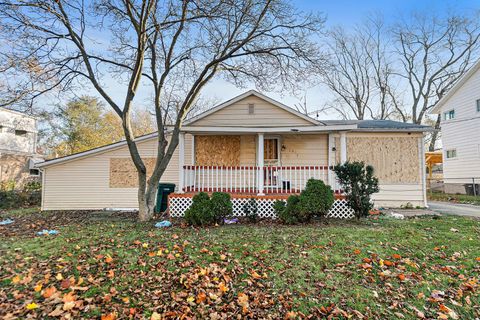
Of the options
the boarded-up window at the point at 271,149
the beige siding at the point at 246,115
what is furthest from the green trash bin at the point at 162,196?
the boarded-up window at the point at 271,149

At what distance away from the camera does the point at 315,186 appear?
6660mm

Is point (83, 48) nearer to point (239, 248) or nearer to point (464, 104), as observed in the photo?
point (239, 248)

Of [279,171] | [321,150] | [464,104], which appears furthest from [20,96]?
[464,104]

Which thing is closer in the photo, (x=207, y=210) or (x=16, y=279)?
(x=16, y=279)

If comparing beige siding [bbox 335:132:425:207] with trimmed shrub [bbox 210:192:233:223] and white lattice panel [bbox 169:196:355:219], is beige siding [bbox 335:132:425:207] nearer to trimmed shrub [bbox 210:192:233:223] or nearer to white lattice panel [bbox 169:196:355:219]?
white lattice panel [bbox 169:196:355:219]

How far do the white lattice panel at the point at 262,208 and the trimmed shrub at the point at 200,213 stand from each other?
159 cm

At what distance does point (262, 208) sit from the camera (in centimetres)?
806

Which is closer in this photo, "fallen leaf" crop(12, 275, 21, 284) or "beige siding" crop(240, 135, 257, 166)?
"fallen leaf" crop(12, 275, 21, 284)

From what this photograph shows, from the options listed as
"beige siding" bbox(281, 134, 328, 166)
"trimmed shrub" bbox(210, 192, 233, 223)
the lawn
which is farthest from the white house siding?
"trimmed shrub" bbox(210, 192, 233, 223)

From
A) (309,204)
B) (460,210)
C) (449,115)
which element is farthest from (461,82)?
(309,204)

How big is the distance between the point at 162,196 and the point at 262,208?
11.8 feet

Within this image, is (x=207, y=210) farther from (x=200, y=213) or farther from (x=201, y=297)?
(x=201, y=297)

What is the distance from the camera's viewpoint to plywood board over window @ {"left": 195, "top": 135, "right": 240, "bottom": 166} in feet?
33.9

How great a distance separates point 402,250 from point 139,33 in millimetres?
8174
